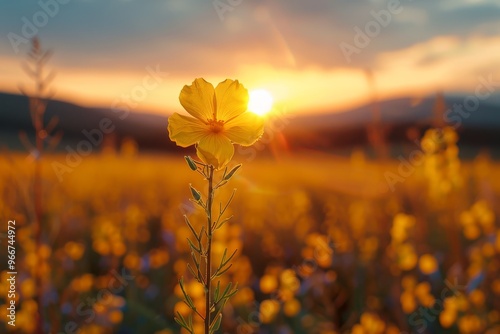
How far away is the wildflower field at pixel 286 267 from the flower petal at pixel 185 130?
2.93 ft

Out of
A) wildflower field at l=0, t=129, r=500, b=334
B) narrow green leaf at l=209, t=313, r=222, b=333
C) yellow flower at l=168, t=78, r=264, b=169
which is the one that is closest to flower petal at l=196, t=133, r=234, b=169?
yellow flower at l=168, t=78, r=264, b=169

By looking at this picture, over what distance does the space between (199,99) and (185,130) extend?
0.21 feet

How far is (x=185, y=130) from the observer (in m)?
1.10

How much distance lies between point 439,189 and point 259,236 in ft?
10.3

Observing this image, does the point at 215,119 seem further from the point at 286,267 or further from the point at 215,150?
the point at 286,267

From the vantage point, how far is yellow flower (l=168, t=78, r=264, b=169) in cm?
106

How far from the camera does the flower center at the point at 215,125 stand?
3.58 ft

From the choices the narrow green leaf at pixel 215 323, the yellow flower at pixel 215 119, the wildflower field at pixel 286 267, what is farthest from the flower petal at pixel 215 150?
the wildflower field at pixel 286 267

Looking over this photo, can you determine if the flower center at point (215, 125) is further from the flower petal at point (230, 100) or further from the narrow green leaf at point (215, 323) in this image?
the narrow green leaf at point (215, 323)

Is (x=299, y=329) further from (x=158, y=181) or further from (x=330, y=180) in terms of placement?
(x=158, y=181)

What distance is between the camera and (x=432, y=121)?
12.0ft

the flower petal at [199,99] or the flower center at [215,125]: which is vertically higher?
the flower petal at [199,99]

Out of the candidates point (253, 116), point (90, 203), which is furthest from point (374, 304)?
point (90, 203)

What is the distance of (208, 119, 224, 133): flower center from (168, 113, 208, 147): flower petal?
1 centimetres
